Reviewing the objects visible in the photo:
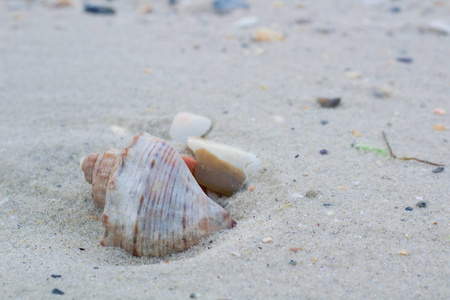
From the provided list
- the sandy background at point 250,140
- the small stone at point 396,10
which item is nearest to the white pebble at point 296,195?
the sandy background at point 250,140

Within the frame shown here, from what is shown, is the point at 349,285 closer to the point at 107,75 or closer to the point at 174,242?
the point at 174,242

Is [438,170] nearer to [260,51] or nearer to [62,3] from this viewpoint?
[260,51]

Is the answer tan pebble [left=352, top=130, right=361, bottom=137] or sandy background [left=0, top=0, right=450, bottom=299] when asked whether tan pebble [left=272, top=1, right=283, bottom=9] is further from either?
tan pebble [left=352, top=130, right=361, bottom=137]

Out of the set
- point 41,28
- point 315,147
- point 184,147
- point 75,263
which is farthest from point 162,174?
point 41,28

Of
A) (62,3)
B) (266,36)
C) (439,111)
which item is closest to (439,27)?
(266,36)

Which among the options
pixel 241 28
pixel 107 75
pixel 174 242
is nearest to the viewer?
pixel 174 242

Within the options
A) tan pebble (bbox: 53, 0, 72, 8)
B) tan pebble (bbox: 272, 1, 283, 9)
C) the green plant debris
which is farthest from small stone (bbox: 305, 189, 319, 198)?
tan pebble (bbox: 53, 0, 72, 8)
